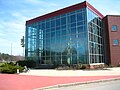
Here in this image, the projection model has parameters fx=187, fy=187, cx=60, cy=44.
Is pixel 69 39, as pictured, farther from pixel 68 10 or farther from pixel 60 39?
pixel 68 10

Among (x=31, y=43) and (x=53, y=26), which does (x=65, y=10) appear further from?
(x=31, y=43)

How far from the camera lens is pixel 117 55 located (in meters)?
38.9

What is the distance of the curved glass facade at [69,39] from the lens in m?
34.8

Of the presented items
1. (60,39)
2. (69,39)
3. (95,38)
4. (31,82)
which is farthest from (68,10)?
(31,82)

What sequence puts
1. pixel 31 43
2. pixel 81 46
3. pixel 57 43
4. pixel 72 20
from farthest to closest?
pixel 31 43, pixel 57 43, pixel 72 20, pixel 81 46

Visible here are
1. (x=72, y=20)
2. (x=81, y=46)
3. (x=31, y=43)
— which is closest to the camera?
(x=81, y=46)

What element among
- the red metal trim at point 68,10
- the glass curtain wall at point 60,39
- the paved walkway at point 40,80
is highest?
the red metal trim at point 68,10

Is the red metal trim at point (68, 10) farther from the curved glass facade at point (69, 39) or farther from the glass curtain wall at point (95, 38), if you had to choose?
the glass curtain wall at point (95, 38)

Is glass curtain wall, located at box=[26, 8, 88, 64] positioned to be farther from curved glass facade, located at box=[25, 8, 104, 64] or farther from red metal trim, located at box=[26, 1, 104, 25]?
red metal trim, located at box=[26, 1, 104, 25]

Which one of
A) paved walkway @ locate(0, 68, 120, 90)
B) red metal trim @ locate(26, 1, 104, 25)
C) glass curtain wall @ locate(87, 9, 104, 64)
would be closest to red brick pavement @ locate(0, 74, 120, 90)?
paved walkway @ locate(0, 68, 120, 90)

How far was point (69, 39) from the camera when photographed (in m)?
37.4

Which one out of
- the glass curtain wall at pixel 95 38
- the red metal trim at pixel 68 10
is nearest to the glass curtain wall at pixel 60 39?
the red metal trim at pixel 68 10

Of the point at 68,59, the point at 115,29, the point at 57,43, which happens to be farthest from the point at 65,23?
the point at 115,29

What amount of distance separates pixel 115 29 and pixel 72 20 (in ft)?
32.3
